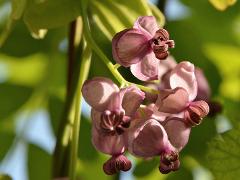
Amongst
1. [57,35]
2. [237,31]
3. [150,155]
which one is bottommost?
[237,31]

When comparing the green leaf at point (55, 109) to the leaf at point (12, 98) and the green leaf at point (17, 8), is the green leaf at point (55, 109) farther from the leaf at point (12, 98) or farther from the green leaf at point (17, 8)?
the green leaf at point (17, 8)

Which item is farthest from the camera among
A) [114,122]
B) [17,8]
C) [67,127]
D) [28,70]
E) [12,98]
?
[28,70]

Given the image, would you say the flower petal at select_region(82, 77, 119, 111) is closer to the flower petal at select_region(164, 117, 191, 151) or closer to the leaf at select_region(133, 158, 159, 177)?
the flower petal at select_region(164, 117, 191, 151)

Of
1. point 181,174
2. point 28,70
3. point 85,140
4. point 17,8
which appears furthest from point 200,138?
point 17,8

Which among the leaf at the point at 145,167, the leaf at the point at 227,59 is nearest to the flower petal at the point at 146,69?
the leaf at the point at 145,167

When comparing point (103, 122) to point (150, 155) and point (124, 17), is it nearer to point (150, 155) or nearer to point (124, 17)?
point (150, 155)

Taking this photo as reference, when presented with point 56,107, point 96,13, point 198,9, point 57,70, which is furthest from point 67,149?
point 198,9

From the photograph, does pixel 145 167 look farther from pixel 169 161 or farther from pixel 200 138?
pixel 169 161
